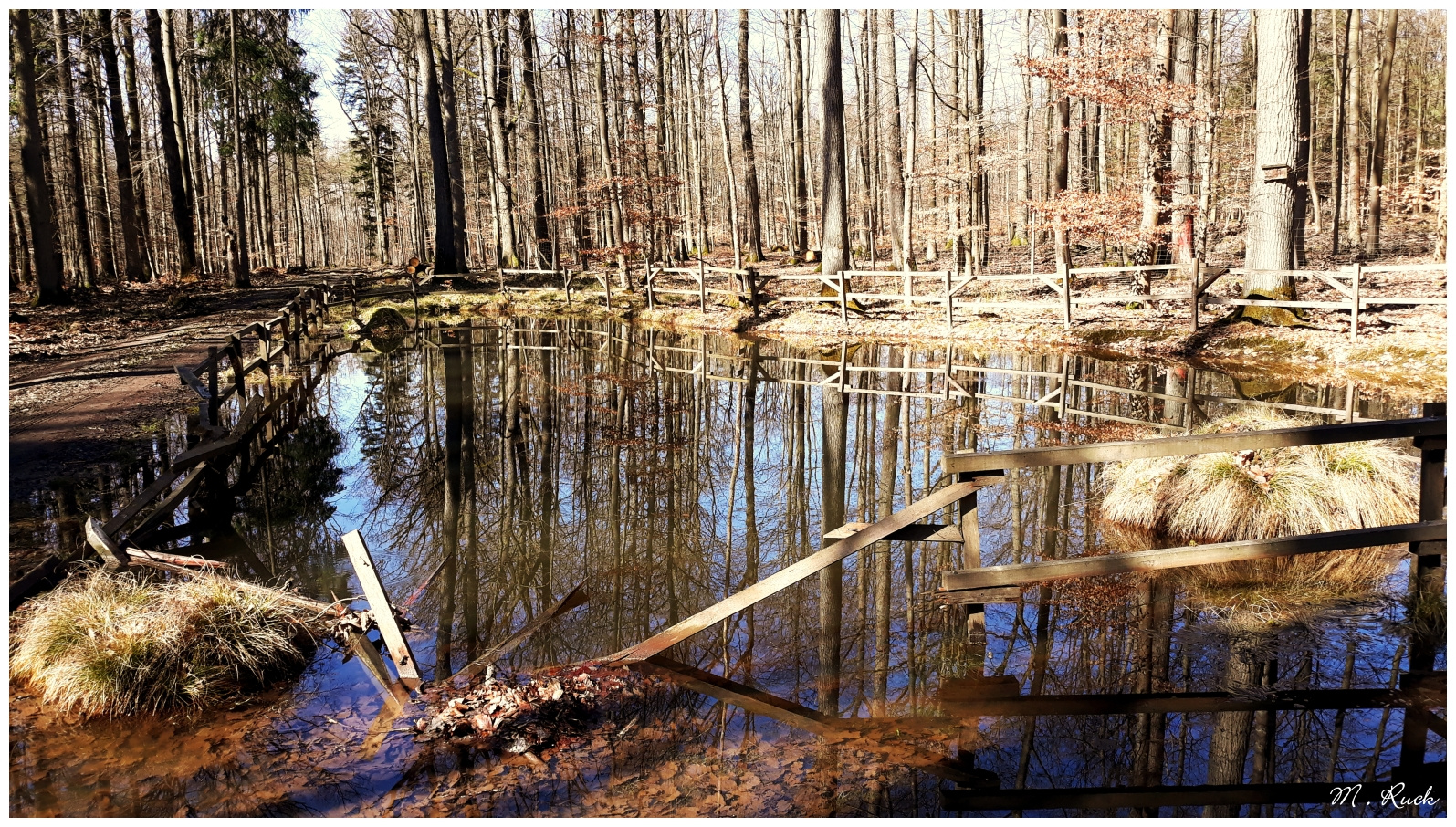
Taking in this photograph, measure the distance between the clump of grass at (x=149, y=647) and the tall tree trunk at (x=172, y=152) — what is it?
26.8m

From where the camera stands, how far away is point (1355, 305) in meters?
15.7

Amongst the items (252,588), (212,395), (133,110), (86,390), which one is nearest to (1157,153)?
(212,395)

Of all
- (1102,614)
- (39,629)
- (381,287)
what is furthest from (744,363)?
(381,287)

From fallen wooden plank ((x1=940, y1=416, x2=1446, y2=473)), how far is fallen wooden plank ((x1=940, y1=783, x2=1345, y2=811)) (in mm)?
1822

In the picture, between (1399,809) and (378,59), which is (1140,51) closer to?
(1399,809)

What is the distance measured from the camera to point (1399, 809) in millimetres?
4262

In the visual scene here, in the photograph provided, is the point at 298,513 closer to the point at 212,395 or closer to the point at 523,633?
the point at 212,395

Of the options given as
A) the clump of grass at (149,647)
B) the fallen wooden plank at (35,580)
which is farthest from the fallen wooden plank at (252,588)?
the fallen wooden plank at (35,580)

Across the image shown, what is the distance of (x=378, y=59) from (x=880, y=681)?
5246cm

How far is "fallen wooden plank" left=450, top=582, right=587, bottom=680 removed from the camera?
230 inches

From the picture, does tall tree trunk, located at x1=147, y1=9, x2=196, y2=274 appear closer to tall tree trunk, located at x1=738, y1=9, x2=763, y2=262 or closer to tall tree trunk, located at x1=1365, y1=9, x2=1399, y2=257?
tall tree trunk, located at x1=738, y1=9, x2=763, y2=262

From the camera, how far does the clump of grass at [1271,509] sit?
7.04 meters

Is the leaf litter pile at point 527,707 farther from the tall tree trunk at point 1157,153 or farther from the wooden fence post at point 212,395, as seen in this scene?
the tall tree trunk at point 1157,153

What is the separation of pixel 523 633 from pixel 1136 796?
4019 mm
